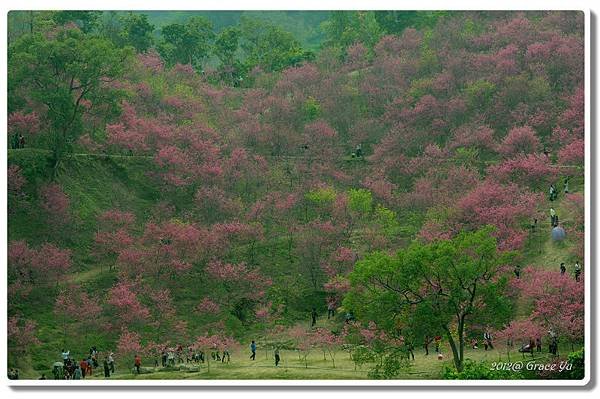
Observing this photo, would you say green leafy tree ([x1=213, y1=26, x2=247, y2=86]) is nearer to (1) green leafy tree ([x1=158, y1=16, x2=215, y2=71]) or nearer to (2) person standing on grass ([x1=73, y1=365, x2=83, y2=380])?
(1) green leafy tree ([x1=158, y1=16, x2=215, y2=71])

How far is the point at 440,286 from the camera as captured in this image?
41.2m

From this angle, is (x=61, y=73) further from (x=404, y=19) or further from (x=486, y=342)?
(x=404, y=19)

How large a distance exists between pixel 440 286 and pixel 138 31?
41.7 m

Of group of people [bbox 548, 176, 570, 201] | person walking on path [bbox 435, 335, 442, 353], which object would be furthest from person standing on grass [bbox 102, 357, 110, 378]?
group of people [bbox 548, 176, 570, 201]

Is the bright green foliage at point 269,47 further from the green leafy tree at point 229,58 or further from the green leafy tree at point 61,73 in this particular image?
the green leafy tree at point 61,73

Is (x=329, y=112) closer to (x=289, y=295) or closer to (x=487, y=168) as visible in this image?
(x=487, y=168)

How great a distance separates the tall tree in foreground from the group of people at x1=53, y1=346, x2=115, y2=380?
10301 mm

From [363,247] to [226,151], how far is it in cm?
1153

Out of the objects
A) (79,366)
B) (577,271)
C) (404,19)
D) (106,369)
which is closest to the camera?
(106,369)

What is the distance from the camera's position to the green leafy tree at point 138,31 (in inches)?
3004

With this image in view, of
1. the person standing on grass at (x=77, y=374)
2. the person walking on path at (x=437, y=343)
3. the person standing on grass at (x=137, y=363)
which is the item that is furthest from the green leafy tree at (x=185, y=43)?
the person walking on path at (x=437, y=343)

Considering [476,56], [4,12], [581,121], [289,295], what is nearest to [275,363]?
[289,295]

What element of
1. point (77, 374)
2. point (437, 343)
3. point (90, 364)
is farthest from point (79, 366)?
point (437, 343)

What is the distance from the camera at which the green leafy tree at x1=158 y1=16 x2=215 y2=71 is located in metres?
78.8
